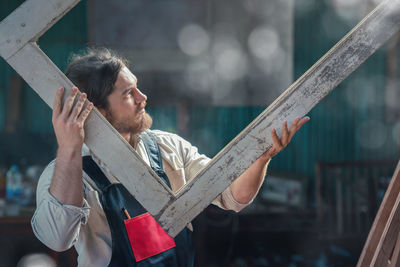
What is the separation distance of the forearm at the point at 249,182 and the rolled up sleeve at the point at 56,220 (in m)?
0.66

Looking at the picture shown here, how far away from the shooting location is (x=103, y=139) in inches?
48.4

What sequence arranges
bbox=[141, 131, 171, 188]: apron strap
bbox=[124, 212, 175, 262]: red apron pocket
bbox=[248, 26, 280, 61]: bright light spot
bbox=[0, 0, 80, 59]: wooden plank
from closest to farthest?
bbox=[0, 0, 80, 59]: wooden plank → bbox=[124, 212, 175, 262]: red apron pocket → bbox=[141, 131, 171, 188]: apron strap → bbox=[248, 26, 280, 61]: bright light spot

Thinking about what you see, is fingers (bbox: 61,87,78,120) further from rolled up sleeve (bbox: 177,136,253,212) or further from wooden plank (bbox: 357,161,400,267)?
wooden plank (bbox: 357,161,400,267)

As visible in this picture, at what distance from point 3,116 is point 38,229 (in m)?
5.05

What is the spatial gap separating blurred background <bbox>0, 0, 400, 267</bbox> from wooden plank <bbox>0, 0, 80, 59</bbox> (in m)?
3.77

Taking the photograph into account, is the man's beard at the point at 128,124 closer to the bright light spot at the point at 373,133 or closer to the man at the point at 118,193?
the man at the point at 118,193

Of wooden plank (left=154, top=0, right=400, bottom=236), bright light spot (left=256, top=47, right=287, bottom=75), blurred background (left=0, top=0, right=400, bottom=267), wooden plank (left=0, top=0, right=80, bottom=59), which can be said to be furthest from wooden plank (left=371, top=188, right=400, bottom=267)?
bright light spot (left=256, top=47, right=287, bottom=75)

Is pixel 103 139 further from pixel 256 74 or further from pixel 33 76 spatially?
pixel 256 74

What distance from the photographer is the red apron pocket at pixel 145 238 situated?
1.71 m

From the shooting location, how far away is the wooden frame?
1.21 metres

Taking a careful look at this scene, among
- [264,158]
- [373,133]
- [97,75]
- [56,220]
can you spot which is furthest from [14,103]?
[373,133]

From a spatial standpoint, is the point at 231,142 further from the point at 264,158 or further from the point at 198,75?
the point at 198,75

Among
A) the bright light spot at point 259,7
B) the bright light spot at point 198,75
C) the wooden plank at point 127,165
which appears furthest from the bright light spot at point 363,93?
the wooden plank at point 127,165

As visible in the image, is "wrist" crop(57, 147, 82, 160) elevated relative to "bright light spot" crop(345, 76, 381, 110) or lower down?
elevated
